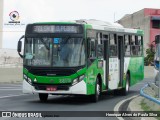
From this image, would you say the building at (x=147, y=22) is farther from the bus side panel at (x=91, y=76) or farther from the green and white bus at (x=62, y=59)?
the green and white bus at (x=62, y=59)

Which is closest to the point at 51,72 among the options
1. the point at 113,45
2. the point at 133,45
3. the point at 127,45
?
the point at 113,45

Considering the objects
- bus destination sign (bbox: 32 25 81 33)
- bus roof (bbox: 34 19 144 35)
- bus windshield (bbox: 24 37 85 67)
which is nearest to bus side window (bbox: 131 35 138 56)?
bus roof (bbox: 34 19 144 35)

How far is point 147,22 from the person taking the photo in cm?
10050

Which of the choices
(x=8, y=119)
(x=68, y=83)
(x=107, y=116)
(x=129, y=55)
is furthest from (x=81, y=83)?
(x=129, y=55)

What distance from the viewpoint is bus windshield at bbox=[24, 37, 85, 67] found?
19.1 metres

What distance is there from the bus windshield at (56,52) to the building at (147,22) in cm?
7924

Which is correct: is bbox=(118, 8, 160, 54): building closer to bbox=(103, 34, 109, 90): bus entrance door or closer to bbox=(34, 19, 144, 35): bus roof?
bbox=(34, 19, 144, 35): bus roof

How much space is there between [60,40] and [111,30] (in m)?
3.95

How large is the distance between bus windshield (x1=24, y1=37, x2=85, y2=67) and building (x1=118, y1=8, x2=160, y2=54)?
7924 centimetres

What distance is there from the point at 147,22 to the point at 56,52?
271ft

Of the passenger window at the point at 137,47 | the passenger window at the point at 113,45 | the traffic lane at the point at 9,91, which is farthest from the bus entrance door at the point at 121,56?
the traffic lane at the point at 9,91

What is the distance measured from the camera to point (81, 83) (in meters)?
19.0

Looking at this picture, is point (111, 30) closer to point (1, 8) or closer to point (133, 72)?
point (133, 72)

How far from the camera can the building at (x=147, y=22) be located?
9894 cm
